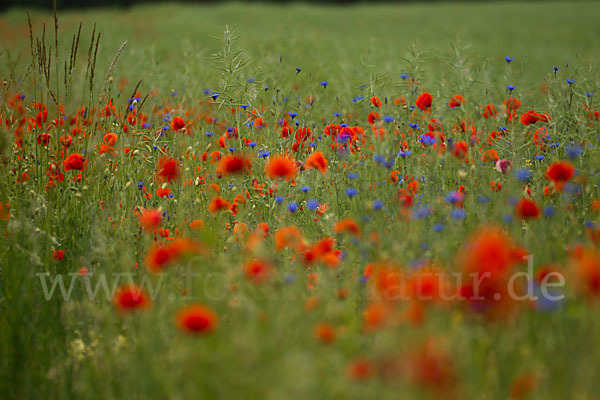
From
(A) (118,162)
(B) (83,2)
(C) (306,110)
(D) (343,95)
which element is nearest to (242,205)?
(A) (118,162)

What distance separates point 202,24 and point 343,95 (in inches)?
513

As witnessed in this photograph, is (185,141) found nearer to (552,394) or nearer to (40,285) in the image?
(40,285)

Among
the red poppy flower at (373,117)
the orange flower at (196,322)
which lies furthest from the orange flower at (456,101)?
the orange flower at (196,322)

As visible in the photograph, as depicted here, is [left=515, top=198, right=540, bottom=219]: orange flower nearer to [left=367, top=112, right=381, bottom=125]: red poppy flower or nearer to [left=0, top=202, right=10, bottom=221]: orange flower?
[left=367, top=112, right=381, bottom=125]: red poppy flower

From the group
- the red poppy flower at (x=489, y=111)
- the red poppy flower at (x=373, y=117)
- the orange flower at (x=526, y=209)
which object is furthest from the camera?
the red poppy flower at (x=489, y=111)

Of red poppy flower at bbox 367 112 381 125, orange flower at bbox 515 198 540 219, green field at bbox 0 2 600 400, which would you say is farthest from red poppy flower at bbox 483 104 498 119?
orange flower at bbox 515 198 540 219

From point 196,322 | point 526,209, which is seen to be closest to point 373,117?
point 526,209

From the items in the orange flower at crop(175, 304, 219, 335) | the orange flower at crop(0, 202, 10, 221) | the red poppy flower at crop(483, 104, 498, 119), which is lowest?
the orange flower at crop(0, 202, 10, 221)

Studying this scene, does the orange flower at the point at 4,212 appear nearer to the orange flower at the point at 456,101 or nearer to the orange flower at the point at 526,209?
the orange flower at the point at 526,209

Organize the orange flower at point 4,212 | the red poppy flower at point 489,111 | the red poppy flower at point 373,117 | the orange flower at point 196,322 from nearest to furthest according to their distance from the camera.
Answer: the orange flower at point 196,322, the orange flower at point 4,212, the red poppy flower at point 373,117, the red poppy flower at point 489,111

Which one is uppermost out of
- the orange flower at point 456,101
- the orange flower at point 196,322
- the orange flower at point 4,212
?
the orange flower at point 456,101

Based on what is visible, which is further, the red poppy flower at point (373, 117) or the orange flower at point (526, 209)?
the red poppy flower at point (373, 117)

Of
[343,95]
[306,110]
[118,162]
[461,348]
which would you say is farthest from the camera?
[343,95]

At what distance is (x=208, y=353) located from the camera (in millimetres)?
1261
